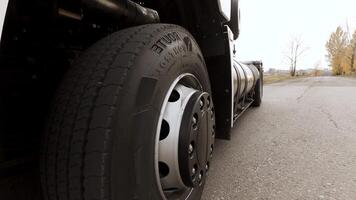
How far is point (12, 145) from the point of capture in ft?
4.77

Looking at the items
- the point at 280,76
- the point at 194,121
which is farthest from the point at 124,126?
the point at 280,76

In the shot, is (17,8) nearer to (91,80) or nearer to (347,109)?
(91,80)

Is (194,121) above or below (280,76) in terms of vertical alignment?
above

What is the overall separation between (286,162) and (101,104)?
1.95 meters

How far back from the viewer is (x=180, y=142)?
1204mm

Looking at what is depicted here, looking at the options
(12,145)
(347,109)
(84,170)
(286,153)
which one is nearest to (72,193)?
(84,170)

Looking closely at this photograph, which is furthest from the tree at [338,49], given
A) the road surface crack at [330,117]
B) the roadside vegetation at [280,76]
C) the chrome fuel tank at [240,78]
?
the chrome fuel tank at [240,78]

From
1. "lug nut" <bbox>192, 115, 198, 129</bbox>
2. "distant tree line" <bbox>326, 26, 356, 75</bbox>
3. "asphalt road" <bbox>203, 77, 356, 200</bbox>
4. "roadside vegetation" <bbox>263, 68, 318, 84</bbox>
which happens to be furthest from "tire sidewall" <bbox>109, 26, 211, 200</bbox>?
"distant tree line" <bbox>326, 26, 356, 75</bbox>

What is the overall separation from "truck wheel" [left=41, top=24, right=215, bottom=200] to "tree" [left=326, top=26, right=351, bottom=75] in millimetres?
50676

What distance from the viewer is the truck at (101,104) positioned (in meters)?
0.97

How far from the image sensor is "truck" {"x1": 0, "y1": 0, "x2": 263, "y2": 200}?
3.19ft

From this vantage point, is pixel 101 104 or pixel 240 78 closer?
pixel 101 104

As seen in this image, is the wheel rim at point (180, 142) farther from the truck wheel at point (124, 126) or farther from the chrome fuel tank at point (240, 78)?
the chrome fuel tank at point (240, 78)

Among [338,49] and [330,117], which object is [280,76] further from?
[330,117]
